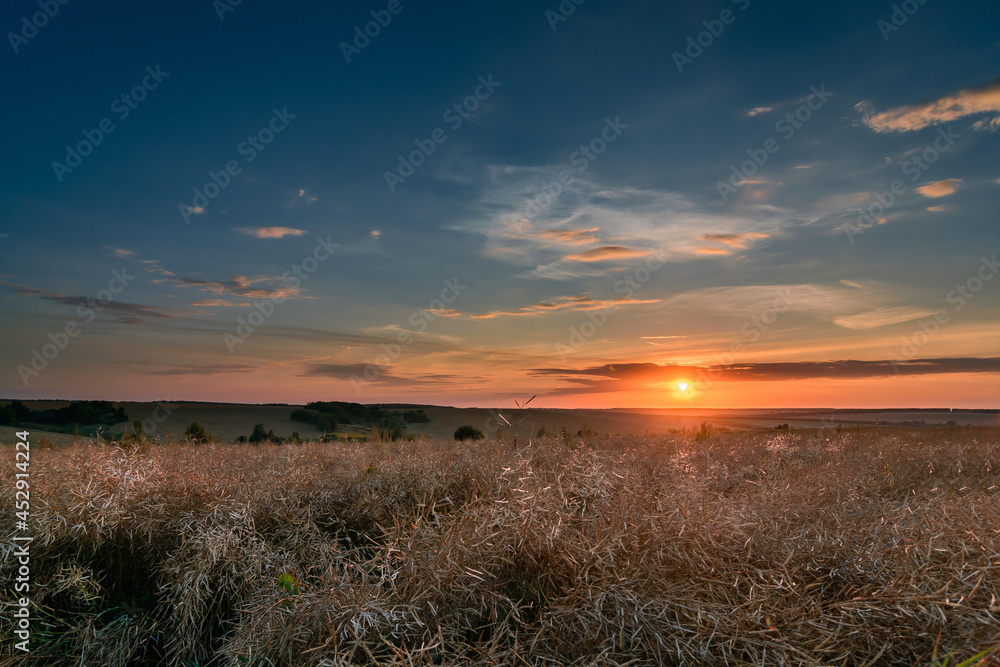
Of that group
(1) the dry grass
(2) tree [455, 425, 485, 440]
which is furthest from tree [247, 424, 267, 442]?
(1) the dry grass

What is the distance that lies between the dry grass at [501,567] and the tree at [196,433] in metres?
3.06

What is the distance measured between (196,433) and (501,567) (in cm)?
818

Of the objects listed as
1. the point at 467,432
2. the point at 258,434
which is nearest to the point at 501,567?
the point at 467,432

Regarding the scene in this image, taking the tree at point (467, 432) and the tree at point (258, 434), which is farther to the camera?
the tree at point (467, 432)

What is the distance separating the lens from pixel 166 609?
4000 mm

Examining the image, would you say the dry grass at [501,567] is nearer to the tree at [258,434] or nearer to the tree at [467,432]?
the tree at [258,434]

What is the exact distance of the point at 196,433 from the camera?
9.36 m

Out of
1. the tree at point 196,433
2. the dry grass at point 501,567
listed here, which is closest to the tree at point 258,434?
the tree at point 196,433

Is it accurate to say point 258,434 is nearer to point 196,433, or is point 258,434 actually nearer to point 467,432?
point 196,433

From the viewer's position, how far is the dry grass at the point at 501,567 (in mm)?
2375

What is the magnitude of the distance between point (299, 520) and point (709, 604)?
3.52 metres

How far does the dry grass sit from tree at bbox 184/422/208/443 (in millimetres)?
3058

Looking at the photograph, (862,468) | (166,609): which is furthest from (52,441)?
(862,468)

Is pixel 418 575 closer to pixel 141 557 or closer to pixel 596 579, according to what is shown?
pixel 596 579
